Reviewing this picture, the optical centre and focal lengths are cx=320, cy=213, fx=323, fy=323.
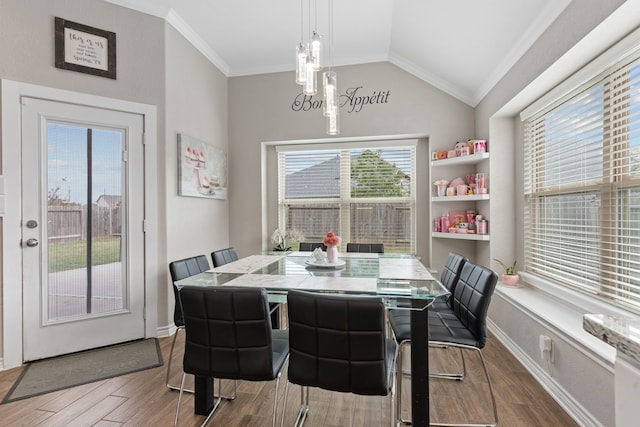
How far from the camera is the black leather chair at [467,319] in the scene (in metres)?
Answer: 1.76

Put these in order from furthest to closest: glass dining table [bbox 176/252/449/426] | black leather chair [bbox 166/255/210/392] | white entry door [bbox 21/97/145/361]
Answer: white entry door [bbox 21/97/145/361] → black leather chair [bbox 166/255/210/392] → glass dining table [bbox 176/252/449/426]

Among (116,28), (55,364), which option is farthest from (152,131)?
(55,364)

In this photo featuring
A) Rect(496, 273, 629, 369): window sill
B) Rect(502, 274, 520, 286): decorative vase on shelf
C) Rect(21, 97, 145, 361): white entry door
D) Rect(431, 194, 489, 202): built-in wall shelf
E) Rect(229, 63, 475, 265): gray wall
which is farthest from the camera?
Rect(229, 63, 475, 265): gray wall

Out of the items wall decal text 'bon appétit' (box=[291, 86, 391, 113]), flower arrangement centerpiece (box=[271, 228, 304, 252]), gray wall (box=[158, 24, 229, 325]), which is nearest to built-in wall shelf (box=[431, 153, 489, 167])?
wall decal text 'bon appétit' (box=[291, 86, 391, 113])

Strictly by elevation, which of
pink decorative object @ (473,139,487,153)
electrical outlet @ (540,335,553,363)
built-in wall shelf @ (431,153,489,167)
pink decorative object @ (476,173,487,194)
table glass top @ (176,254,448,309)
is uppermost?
pink decorative object @ (473,139,487,153)

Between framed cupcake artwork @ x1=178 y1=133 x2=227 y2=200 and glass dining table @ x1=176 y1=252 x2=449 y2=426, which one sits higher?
framed cupcake artwork @ x1=178 y1=133 x2=227 y2=200

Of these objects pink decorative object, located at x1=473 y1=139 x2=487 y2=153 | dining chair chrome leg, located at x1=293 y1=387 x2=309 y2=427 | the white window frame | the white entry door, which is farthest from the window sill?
the white entry door

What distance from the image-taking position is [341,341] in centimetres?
138

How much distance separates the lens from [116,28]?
2820 millimetres

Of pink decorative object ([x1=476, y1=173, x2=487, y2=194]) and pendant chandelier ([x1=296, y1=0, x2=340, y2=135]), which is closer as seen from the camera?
pendant chandelier ([x1=296, y1=0, x2=340, y2=135])

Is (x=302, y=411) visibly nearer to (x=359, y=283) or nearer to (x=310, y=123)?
(x=359, y=283)

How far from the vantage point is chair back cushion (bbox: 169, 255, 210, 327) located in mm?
2164

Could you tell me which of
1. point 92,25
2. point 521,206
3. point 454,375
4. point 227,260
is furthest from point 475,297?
point 92,25

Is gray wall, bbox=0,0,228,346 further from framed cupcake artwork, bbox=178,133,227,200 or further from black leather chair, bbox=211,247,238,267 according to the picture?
black leather chair, bbox=211,247,238,267
